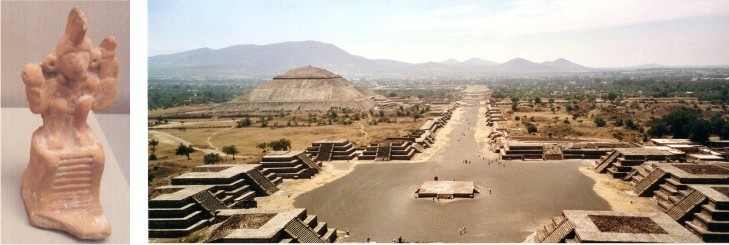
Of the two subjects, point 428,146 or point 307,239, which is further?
point 428,146

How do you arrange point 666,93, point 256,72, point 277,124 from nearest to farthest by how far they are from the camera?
point 277,124, point 666,93, point 256,72

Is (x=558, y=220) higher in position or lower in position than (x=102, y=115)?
lower

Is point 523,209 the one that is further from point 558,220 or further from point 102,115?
point 102,115

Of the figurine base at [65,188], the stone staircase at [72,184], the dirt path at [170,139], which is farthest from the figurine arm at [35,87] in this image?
the dirt path at [170,139]

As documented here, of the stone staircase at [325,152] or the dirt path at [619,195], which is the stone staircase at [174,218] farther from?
the dirt path at [619,195]

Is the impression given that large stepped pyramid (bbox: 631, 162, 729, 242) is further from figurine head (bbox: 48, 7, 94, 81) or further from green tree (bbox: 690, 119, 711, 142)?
figurine head (bbox: 48, 7, 94, 81)

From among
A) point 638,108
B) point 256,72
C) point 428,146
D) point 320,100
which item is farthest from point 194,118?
point 256,72
